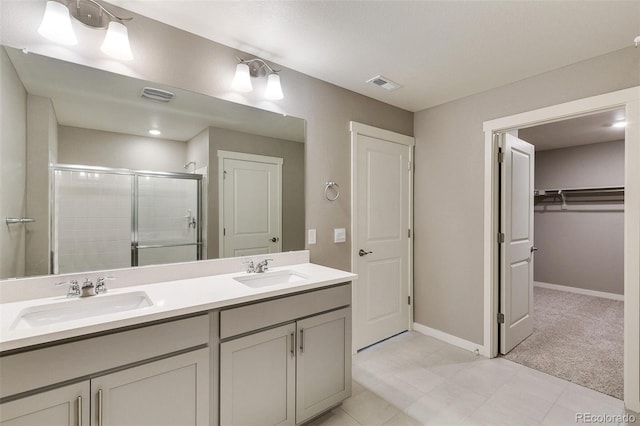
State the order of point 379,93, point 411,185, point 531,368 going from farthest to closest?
1. point 411,185
2. point 379,93
3. point 531,368

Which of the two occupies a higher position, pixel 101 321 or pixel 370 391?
pixel 101 321

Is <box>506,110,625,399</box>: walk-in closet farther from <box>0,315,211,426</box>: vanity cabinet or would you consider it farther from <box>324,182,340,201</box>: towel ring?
<box>0,315,211,426</box>: vanity cabinet

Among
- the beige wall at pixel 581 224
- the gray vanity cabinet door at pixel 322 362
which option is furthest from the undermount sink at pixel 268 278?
the beige wall at pixel 581 224

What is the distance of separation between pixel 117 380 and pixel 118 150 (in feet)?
3.85

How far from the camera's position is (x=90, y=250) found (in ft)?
5.14

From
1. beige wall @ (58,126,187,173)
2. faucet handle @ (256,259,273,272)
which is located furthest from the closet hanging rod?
beige wall @ (58,126,187,173)

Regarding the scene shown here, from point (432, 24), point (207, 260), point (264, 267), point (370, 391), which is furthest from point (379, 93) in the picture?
point (370, 391)

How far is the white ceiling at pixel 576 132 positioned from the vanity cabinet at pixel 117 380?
13.5 ft

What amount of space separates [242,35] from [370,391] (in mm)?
2618

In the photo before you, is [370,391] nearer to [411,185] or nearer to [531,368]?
[531,368]

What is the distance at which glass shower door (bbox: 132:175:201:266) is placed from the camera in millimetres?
1707

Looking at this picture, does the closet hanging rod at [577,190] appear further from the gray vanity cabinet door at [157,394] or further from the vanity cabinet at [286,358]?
the gray vanity cabinet door at [157,394]

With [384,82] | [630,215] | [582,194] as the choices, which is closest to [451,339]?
[630,215]

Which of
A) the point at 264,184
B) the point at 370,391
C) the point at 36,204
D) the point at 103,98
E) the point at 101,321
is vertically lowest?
the point at 370,391
